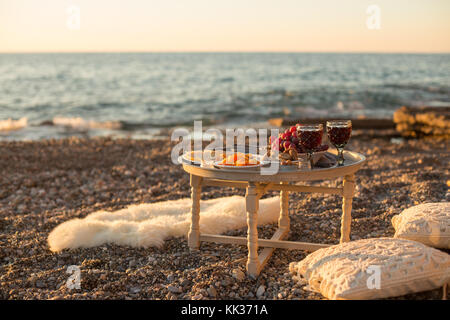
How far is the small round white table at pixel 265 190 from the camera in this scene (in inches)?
125

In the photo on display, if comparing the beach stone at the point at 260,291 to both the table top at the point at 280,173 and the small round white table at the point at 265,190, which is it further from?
the table top at the point at 280,173

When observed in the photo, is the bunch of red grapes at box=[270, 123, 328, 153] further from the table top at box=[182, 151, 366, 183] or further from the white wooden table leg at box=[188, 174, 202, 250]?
the white wooden table leg at box=[188, 174, 202, 250]

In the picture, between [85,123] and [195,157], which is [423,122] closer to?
[195,157]

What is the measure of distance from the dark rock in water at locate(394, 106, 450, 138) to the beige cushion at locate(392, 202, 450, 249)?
6.79 meters

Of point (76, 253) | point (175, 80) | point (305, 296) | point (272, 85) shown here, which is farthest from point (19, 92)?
point (305, 296)

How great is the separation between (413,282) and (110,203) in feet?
12.8

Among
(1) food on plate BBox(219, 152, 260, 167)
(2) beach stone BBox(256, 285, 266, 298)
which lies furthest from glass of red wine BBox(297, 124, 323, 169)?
(2) beach stone BBox(256, 285, 266, 298)

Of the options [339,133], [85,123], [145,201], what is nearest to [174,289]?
[339,133]

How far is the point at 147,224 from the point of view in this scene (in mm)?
4348

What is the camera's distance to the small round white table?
317 cm

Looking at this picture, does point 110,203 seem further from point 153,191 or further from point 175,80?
point 175,80

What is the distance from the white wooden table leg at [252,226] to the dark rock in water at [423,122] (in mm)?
7741

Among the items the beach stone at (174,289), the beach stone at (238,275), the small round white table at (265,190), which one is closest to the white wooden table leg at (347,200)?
the small round white table at (265,190)

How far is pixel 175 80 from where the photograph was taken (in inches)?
1155
